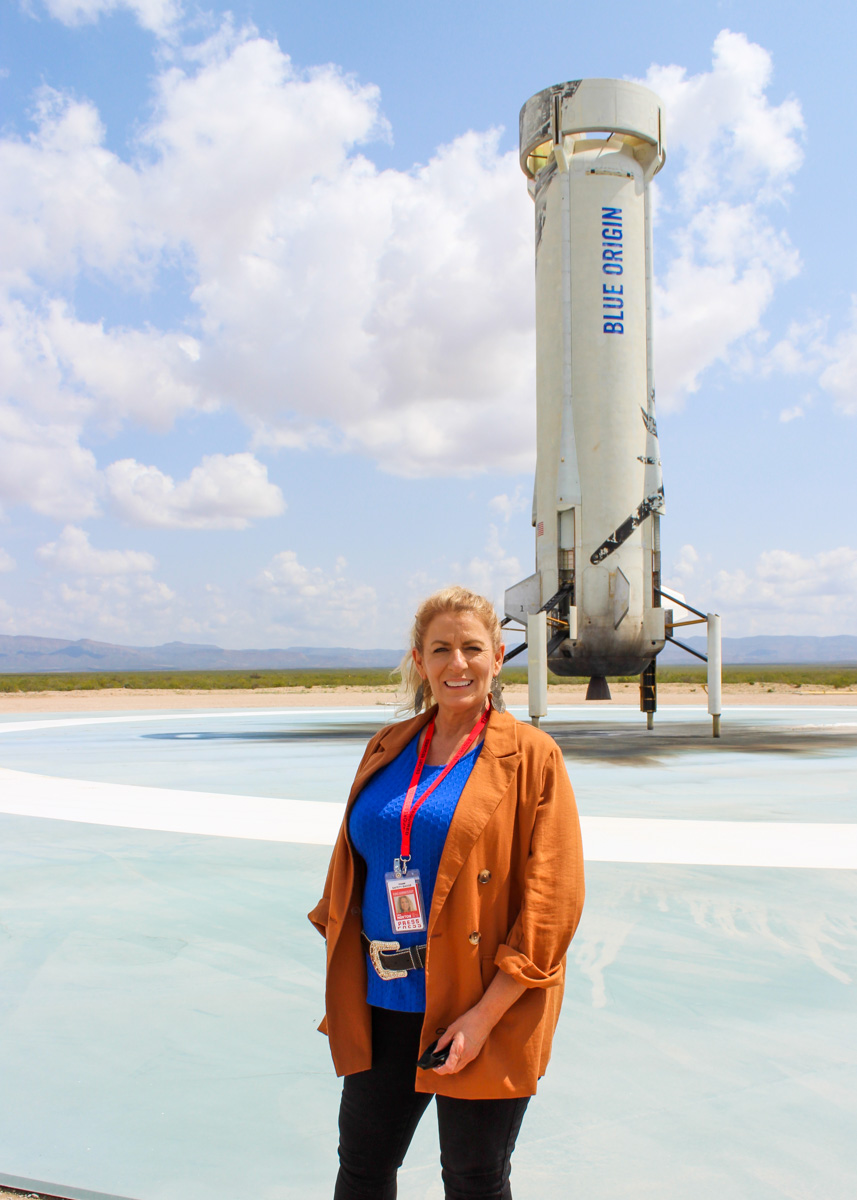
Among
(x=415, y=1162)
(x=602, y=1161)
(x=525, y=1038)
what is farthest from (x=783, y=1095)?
(x=525, y=1038)

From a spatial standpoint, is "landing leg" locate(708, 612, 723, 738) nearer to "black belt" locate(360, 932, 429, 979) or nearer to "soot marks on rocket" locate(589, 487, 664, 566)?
"soot marks on rocket" locate(589, 487, 664, 566)

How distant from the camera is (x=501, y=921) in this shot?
198cm

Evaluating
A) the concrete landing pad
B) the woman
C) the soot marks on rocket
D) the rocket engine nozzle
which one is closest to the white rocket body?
the soot marks on rocket

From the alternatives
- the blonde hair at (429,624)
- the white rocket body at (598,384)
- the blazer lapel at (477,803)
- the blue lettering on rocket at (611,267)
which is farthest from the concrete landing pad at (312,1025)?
the blue lettering on rocket at (611,267)

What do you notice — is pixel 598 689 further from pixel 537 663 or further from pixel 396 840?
pixel 396 840

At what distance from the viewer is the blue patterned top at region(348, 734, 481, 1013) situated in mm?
2000

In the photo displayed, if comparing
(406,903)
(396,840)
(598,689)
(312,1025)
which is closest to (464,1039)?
(406,903)

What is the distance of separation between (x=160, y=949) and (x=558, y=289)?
12.5 m

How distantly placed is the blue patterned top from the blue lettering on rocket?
1285 cm

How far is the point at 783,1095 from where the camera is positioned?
278cm

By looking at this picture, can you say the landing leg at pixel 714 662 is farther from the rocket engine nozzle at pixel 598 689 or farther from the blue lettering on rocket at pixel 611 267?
the blue lettering on rocket at pixel 611 267

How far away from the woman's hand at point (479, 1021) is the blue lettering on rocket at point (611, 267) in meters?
13.2

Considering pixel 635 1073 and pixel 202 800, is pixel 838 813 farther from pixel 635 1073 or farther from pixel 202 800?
pixel 202 800

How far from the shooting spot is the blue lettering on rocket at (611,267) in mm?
13703
